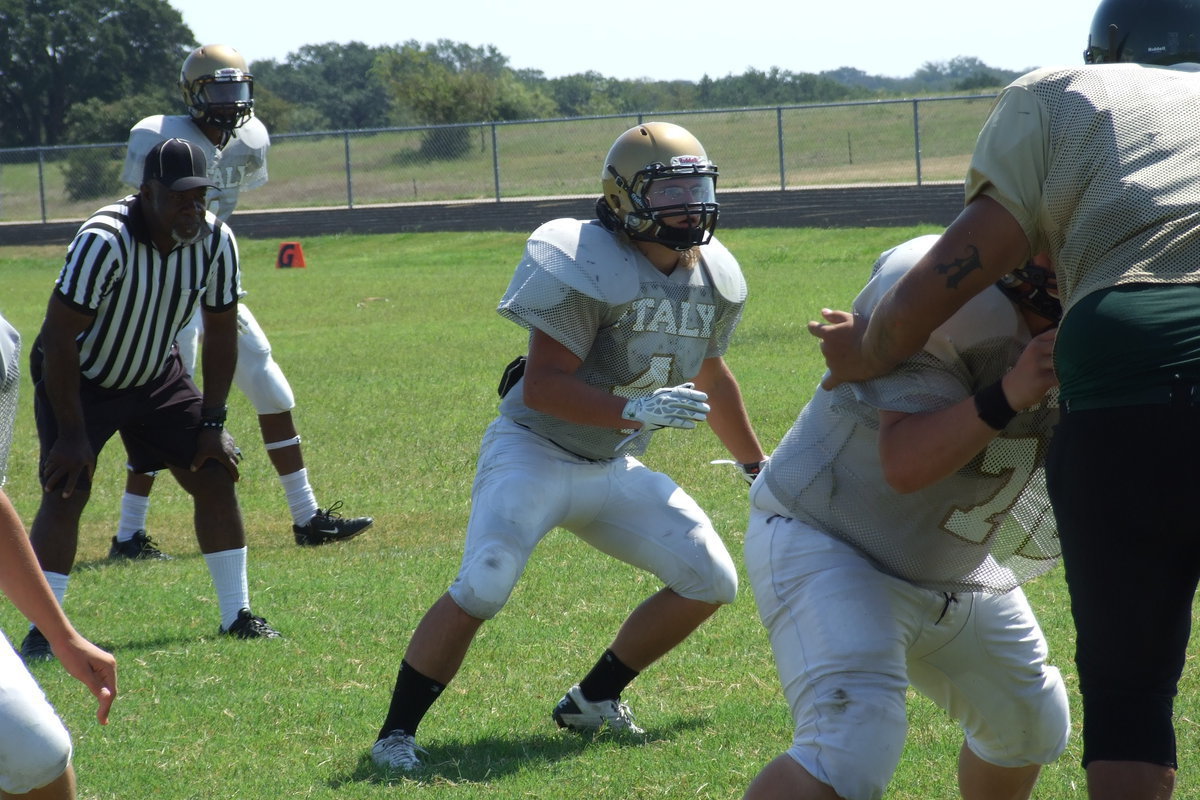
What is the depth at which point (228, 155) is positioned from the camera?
26.2 feet

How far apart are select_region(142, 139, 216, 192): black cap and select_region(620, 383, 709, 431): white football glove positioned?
229cm

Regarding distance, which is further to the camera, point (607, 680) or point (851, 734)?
point (607, 680)

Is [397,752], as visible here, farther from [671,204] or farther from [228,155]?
[228,155]

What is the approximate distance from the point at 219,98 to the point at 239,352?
1270mm

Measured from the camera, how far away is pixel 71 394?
5066mm

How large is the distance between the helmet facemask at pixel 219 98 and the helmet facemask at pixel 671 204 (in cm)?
374

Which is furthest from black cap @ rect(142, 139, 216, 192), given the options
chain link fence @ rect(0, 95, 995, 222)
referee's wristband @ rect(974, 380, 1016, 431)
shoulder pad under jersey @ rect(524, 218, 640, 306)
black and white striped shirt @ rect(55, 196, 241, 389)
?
chain link fence @ rect(0, 95, 995, 222)

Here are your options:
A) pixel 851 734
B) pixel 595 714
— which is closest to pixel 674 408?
pixel 595 714

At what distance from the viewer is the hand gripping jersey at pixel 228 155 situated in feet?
23.4

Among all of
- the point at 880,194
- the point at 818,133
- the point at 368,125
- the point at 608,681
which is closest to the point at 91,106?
the point at 368,125

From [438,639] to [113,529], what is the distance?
13.6ft

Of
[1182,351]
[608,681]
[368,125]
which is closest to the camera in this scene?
[1182,351]

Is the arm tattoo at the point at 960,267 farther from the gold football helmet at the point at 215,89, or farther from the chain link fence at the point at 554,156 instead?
the chain link fence at the point at 554,156

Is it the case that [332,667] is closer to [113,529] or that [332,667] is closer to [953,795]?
[953,795]
